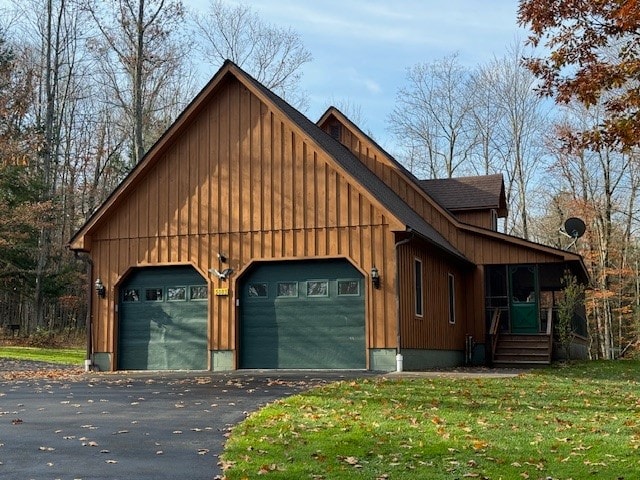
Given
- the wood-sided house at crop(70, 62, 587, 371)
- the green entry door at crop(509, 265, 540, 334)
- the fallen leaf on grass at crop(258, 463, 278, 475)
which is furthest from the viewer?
the green entry door at crop(509, 265, 540, 334)

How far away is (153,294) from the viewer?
19.2 meters

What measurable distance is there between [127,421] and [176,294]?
31.1ft

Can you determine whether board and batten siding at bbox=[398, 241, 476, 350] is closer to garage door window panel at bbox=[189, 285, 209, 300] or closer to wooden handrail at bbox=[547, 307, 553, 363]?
wooden handrail at bbox=[547, 307, 553, 363]

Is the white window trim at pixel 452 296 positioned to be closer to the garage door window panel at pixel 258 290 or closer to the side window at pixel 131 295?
the garage door window panel at pixel 258 290

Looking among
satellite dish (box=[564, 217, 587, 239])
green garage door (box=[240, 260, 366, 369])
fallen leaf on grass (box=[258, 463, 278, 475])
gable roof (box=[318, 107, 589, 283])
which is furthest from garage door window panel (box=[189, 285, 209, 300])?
satellite dish (box=[564, 217, 587, 239])

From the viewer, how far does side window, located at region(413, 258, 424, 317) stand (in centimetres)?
1844

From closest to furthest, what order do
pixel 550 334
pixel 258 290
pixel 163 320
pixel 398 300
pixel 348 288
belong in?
1. pixel 398 300
2. pixel 348 288
3. pixel 258 290
4. pixel 163 320
5. pixel 550 334

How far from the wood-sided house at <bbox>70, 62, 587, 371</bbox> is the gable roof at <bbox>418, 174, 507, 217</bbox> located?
4.80m

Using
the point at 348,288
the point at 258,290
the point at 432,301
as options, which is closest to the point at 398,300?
the point at 348,288

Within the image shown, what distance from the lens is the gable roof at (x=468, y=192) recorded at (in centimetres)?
2488

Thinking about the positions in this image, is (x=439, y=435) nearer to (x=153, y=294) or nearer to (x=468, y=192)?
(x=153, y=294)

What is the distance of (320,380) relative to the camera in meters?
14.3

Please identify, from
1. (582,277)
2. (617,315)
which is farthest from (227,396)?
(617,315)

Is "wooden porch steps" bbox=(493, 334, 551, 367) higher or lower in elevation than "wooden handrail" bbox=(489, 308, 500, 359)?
lower
